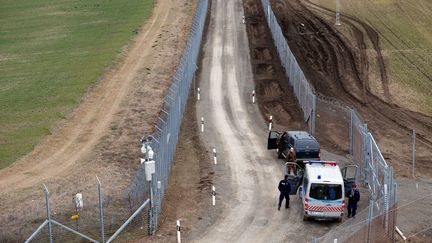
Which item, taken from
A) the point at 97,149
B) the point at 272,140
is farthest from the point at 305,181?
the point at 97,149

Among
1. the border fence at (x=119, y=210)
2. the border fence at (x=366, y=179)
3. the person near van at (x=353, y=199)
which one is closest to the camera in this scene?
the border fence at (x=366, y=179)

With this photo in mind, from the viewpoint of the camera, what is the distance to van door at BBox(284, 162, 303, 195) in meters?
Result: 31.8

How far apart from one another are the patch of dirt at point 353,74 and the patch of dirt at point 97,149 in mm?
11320

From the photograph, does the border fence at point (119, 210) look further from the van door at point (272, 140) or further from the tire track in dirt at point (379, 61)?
the tire track in dirt at point (379, 61)

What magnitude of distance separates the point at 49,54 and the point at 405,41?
1266 inches

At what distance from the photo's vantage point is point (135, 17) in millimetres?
79062

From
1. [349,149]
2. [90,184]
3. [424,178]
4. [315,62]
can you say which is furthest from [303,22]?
[90,184]

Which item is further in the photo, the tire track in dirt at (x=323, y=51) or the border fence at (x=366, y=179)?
Answer: the tire track in dirt at (x=323, y=51)

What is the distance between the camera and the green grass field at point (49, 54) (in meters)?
44.2

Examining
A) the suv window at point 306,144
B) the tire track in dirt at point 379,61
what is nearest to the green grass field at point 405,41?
the tire track in dirt at point 379,61

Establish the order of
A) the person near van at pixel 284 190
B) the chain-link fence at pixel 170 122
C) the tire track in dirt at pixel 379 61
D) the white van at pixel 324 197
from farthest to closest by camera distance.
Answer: the tire track in dirt at pixel 379 61, the person near van at pixel 284 190, the chain-link fence at pixel 170 122, the white van at pixel 324 197

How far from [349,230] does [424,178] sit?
9993 mm

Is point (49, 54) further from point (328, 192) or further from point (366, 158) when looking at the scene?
point (328, 192)

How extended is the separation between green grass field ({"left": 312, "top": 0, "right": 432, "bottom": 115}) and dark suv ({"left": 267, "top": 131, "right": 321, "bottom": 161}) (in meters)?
15.2
